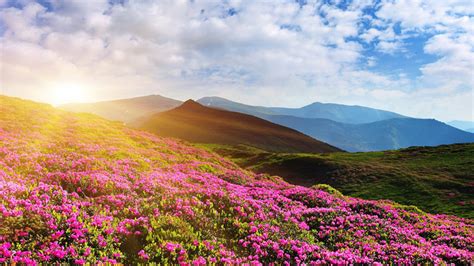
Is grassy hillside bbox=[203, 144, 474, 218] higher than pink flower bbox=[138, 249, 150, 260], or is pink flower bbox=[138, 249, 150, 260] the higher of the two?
pink flower bbox=[138, 249, 150, 260]

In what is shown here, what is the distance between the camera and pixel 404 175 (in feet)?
180

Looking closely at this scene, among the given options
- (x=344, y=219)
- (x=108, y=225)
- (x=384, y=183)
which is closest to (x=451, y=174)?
(x=384, y=183)

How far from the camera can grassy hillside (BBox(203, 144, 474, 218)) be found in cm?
4358

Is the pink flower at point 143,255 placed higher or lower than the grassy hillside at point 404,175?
higher

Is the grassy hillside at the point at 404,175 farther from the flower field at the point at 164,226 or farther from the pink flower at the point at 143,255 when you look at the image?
the pink flower at the point at 143,255

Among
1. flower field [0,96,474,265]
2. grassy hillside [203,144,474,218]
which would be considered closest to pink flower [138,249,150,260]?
flower field [0,96,474,265]

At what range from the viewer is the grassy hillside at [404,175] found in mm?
43575

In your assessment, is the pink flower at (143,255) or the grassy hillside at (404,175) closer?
the pink flower at (143,255)

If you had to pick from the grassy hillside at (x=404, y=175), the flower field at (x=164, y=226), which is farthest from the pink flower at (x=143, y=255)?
the grassy hillside at (x=404, y=175)

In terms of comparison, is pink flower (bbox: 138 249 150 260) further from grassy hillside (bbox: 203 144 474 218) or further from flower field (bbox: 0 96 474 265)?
grassy hillside (bbox: 203 144 474 218)

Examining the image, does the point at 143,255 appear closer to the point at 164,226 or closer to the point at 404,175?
the point at 164,226

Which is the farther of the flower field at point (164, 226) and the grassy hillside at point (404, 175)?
the grassy hillside at point (404, 175)

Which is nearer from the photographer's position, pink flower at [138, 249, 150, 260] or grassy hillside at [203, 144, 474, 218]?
pink flower at [138, 249, 150, 260]

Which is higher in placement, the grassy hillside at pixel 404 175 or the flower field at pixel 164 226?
the flower field at pixel 164 226
